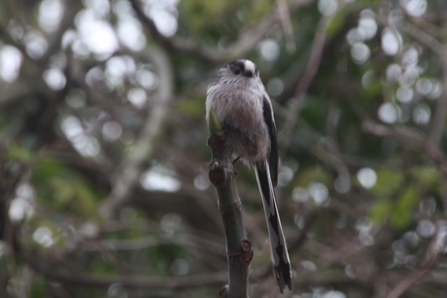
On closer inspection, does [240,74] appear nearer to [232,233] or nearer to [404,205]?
[404,205]

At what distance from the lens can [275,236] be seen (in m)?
2.27

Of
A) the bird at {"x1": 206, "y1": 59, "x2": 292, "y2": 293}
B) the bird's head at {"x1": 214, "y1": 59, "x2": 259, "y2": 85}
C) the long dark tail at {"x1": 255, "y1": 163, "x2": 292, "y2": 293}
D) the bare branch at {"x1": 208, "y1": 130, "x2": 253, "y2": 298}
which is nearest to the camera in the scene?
the bare branch at {"x1": 208, "y1": 130, "x2": 253, "y2": 298}

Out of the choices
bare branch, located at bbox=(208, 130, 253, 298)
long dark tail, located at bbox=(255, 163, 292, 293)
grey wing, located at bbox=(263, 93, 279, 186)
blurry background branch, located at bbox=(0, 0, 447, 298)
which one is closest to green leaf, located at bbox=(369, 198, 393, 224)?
blurry background branch, located at bbox=(0, 0, 447, 298)

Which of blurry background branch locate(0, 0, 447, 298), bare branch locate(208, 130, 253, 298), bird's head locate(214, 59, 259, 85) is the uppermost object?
bare branch locate(208, 130, 253, 298)

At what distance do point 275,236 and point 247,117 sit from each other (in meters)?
0.90

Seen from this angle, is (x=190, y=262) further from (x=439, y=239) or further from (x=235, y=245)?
(x=235, y=245)

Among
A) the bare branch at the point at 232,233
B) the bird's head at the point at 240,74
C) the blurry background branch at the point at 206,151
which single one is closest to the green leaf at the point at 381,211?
the blurry background branch at the point at 206,151

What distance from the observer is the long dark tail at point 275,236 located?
2.02m

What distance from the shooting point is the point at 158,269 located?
511 cm

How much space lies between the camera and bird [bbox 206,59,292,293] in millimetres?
2918

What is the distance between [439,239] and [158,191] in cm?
256

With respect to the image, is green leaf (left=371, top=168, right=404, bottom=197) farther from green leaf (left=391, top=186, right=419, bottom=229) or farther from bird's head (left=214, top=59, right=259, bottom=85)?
bird's head (left=214, top=59, right=259, bottom=85)

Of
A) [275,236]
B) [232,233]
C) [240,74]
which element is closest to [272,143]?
[240,74]

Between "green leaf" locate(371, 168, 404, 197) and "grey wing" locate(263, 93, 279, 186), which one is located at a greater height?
"grey wing" locate(263, 93, 279, 186)
